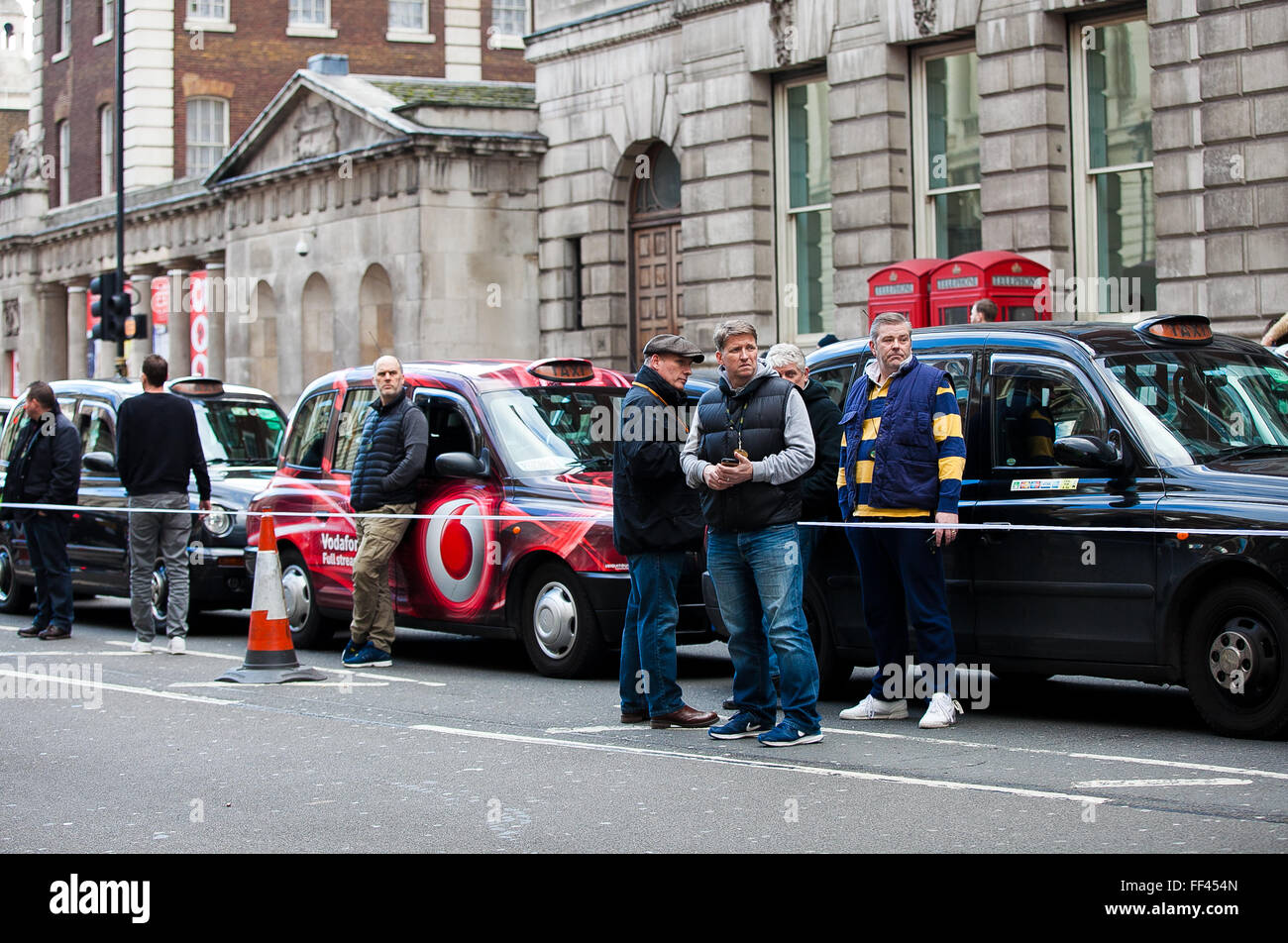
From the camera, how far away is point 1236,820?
6.70m

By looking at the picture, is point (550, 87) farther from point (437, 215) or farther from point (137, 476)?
point (137, 476)

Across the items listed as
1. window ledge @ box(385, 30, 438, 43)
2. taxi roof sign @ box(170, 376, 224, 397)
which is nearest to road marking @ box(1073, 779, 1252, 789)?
taxi roof sign @ box(170, 376, 224, 397)

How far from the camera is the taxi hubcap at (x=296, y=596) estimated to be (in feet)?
44.8

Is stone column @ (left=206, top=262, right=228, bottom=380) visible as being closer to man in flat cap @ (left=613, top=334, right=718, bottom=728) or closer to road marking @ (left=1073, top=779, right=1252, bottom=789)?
man in flat cap @ (left=613, top=334, right=718, bottom=728)

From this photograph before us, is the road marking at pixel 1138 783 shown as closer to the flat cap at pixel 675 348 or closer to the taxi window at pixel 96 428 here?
the flat cap at pixel 675 348

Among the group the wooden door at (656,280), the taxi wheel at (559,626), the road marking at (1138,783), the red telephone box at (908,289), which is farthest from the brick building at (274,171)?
the road marking at (1138,783)

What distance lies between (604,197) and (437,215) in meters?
2.87

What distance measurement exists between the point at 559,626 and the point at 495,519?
808 mm

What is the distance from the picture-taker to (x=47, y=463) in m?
15.1

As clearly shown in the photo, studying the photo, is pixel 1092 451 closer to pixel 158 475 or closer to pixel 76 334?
pixel 158 475

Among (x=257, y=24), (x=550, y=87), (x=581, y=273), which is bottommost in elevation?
(x=581, y=273)

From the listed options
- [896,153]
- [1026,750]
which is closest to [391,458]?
[1026,750]

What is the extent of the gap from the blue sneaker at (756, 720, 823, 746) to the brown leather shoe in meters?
0.70
